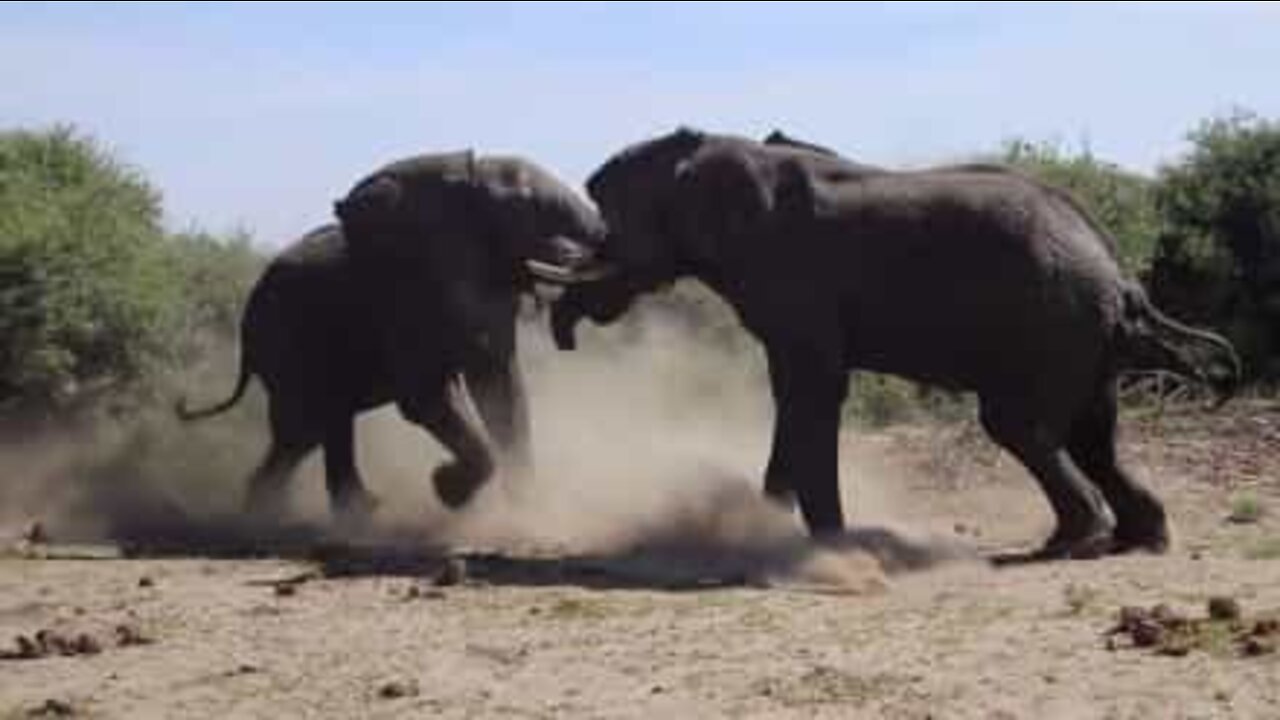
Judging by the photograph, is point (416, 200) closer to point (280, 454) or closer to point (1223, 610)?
point (280, 454)

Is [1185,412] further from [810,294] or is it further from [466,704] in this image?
[466,704]

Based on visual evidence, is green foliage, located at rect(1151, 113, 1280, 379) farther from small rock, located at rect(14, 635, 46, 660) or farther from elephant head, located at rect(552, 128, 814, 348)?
small rock, located at rect(14, 635, 46, 660)

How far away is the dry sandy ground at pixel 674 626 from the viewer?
10.2 m

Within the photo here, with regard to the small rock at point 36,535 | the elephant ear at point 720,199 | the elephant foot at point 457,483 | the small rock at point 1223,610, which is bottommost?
the small rock at point 1223,610

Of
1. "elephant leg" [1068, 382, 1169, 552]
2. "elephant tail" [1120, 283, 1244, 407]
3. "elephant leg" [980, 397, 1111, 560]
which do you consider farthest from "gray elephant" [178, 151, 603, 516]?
"elephant tail" [1120, 283, 1244, 407]

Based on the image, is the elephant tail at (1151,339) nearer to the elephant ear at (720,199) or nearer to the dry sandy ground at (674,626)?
the dry sandy ground at (674,626)

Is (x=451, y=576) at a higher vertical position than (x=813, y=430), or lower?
lower

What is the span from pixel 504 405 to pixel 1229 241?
15.2 m

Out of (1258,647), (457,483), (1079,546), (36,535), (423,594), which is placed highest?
(457,483)

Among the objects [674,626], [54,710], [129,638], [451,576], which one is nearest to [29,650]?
[129,638]

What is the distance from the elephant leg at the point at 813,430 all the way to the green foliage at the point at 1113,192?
1411 cm

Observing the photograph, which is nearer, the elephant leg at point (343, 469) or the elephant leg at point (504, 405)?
the elephant leg at point (504, 405)

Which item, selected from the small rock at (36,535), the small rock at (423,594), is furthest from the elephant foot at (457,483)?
the small rock at (36,535)

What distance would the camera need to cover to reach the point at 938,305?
14500mm
